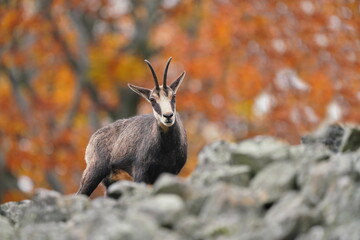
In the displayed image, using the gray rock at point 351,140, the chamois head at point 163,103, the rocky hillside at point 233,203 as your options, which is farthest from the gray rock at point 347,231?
the chamois head at point 163,103

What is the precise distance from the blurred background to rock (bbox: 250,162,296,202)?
16.4 meters

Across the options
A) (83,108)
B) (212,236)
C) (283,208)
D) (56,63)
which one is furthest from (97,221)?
(56,63)

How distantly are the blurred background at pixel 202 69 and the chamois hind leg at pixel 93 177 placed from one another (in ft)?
39.5

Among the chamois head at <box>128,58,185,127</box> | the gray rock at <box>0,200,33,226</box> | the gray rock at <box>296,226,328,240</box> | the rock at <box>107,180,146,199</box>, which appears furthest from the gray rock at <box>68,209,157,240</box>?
the chamois head at <box>128,58,185,127</box>

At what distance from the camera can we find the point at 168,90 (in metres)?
11.7

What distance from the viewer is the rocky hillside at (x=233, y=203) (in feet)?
23.7

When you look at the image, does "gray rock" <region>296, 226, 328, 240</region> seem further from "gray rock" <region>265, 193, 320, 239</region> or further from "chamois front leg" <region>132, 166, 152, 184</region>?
"chamois front leg" <region>132, 166, 152, 184</region>

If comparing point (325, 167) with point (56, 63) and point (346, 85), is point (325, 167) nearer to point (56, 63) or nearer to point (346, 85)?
point (346, 85)

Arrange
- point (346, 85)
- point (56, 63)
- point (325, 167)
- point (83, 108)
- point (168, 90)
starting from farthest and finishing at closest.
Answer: point (56, 63)
point (83, 108)
point (346, 85)
point (168, 90)
point (325, 167)

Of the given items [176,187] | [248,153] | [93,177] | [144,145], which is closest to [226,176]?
[248,153]

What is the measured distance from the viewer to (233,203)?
7.67m

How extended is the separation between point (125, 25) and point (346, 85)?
16226 millimetres

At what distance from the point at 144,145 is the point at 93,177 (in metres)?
0.99

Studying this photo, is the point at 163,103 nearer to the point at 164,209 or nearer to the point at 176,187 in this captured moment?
the point at 176,187
